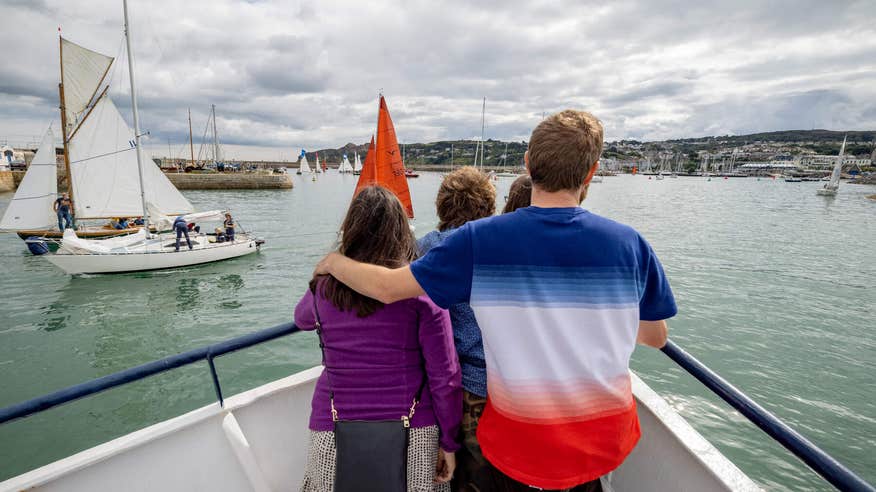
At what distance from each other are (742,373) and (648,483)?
7.59m

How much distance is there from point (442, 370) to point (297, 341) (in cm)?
805

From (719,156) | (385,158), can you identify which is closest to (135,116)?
(385,158)

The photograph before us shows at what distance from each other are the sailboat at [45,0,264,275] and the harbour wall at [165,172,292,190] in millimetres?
36820

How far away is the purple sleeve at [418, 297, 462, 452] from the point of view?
1.35 m

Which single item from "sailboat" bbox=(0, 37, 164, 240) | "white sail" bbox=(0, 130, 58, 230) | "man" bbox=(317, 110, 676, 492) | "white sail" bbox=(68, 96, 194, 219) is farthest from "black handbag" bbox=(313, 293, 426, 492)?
"white sail" bbox=(0, 130, 58, 230)

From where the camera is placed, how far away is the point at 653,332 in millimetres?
1354

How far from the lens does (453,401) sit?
1.44 m

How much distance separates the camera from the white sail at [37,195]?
16.0m

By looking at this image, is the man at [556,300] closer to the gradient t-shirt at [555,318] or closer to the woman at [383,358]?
the gradient t-shirt at [555,318]

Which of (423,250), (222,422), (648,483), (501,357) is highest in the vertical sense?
(423,250)

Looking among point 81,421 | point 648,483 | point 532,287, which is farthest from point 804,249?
point 81,421

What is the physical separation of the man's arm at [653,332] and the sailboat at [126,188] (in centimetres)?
1548

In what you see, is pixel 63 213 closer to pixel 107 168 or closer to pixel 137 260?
pixel 107 168

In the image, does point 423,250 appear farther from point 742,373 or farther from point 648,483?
point 742,373
